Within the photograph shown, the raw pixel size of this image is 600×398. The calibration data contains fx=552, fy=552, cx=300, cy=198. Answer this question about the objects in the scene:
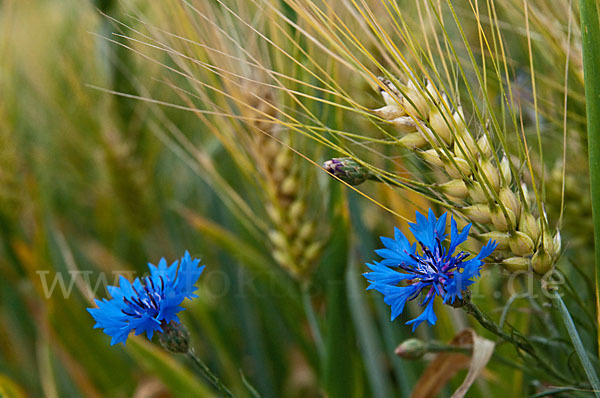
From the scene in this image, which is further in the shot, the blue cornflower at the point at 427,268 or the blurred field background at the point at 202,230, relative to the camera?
the blurred field background at the point at 202,230

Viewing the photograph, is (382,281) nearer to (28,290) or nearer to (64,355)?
(64,355)

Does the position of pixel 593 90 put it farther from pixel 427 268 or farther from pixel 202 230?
pixel 202 230

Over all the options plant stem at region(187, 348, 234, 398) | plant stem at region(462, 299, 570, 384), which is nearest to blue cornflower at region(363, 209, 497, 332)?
plant stem at region(462, 299, 570, 384)

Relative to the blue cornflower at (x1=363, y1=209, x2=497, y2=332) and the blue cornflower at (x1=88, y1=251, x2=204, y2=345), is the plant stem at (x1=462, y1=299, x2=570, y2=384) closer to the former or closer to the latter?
the blue cornflower at (x1=363, y1=209, x2=497, y2=332)

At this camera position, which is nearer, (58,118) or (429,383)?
(429,383)

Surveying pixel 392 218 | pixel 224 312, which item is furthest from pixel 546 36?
pixel 224 312

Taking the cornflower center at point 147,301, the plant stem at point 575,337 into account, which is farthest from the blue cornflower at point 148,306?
the plant stem at point 575,337

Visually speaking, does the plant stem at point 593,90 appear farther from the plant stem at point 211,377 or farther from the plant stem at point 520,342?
the plant stem at point 211,377
